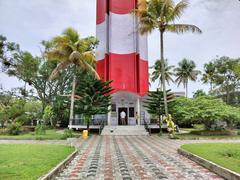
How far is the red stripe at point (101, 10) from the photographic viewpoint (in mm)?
26906

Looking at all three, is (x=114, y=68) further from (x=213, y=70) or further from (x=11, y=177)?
(x=11, y=177)

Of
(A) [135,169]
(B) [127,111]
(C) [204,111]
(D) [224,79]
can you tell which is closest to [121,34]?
(B) [127,111]

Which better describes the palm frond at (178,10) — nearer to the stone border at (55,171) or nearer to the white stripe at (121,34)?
the white stripe at (121,34)

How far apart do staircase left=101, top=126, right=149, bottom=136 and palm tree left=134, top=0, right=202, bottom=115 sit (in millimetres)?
4008

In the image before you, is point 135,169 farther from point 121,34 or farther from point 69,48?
point 121,34

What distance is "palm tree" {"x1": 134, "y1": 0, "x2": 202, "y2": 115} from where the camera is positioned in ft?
53.5

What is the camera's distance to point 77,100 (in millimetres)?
19422

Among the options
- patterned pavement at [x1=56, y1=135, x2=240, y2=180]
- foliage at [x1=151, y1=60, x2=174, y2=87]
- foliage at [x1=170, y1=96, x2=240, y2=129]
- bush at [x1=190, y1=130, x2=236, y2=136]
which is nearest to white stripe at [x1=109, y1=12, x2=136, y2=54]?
foliage at [x1=170, y1=96, x2=240, y2=129]

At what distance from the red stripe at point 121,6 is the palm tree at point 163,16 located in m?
9.86

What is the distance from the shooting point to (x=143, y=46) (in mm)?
26594

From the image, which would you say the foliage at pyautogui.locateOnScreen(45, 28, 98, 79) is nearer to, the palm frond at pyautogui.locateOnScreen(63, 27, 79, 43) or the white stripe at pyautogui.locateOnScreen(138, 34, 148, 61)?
the palm frond at pyautogui.locateOnScreen(63, 27, 79, 43)

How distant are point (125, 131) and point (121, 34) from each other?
11751 mm

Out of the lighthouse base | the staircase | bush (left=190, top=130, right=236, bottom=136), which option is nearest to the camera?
bush (left=190, top=130, right=236, bottom=136)

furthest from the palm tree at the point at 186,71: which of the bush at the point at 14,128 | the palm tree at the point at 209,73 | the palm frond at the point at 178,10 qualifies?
the bush at the point at 14,128
